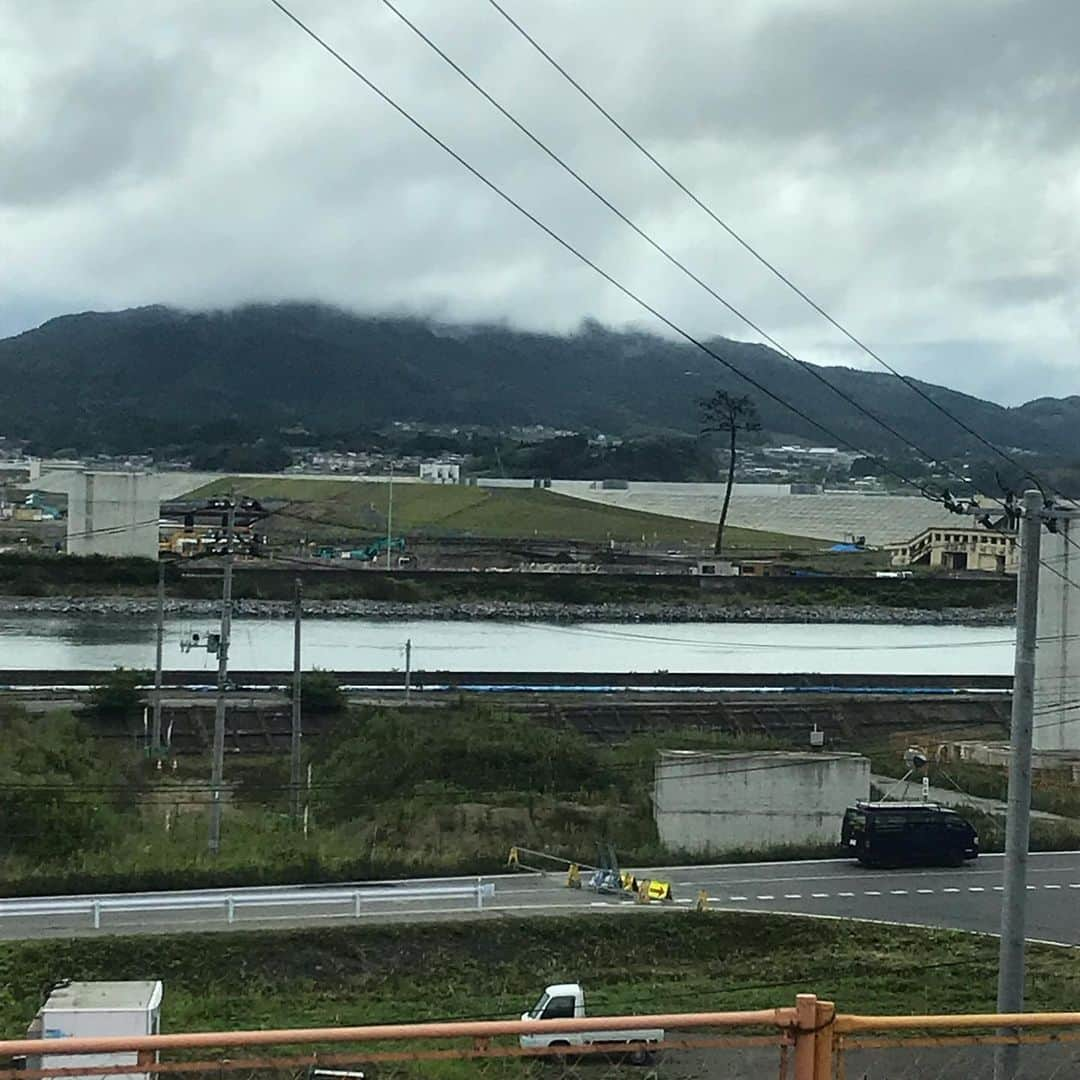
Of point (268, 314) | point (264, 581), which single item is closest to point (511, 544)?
point (264, 581)

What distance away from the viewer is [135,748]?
788 centimetres

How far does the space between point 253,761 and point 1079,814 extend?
13.7 ft

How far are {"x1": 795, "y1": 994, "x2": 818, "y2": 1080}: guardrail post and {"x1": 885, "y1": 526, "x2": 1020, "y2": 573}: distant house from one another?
21001mm

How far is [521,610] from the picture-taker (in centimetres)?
1706

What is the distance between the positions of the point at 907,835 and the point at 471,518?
787 inches

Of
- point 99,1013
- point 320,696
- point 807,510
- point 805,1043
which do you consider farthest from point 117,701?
point 807,510

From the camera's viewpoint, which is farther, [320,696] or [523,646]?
[523,646]

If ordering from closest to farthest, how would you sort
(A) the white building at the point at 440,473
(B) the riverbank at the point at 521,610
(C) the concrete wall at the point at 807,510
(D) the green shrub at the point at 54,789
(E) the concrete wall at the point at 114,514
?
Result: (D) the green shrub at the point at 54,789, (B) the riverbank at the point at 521,610, (E) the concrete wall at the point at 114,514, (C) the concrete wall at the point at 807,510, (A) the white building at the point at 440,473

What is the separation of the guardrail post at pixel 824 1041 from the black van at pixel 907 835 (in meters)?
4.80

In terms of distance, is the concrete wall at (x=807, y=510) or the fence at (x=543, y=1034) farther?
the concrete wall at (x=807, y=510)

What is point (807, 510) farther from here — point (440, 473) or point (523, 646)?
point (523, 646)

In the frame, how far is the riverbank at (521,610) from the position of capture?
51.4 ft

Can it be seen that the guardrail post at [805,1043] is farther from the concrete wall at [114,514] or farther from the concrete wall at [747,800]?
the concrete wall at [114,514]

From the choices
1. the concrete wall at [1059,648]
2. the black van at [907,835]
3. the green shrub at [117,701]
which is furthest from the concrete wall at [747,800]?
the green shrub at [117,701]
